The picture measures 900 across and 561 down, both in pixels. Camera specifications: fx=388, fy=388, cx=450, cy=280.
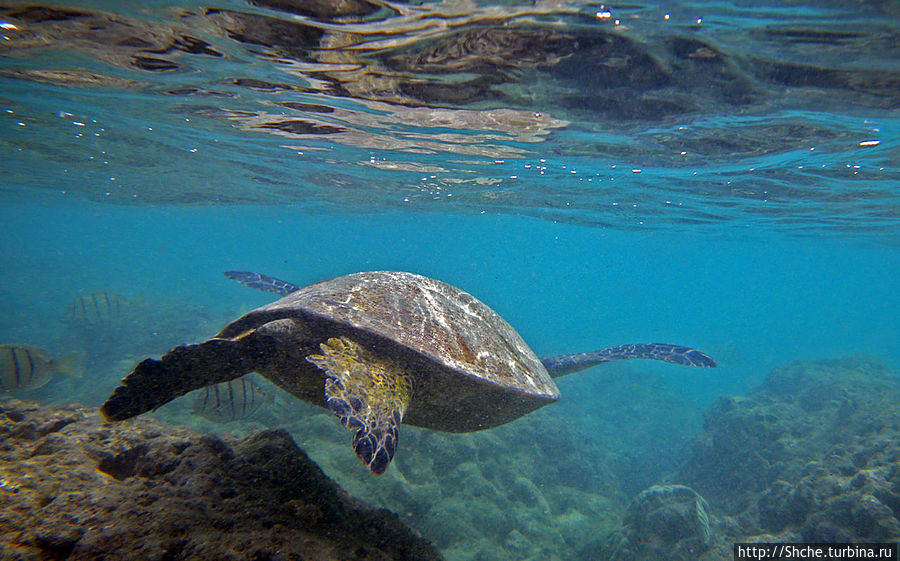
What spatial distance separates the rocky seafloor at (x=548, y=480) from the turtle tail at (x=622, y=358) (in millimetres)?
3655

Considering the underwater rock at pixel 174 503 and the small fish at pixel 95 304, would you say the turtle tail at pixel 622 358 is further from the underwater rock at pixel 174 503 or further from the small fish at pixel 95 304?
the small fish at pixel 95 304

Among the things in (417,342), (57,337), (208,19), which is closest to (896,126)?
(417,342)

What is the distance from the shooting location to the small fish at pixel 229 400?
21.3ft

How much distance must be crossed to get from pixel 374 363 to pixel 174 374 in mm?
1776

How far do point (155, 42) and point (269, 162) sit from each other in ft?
39.7

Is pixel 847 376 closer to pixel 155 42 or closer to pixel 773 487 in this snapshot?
pixel 773 487

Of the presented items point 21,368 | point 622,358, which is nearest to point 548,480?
point 622,358

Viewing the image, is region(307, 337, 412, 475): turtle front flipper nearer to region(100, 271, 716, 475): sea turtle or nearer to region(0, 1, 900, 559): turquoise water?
region(100, 271, 716, 475): sea turtle

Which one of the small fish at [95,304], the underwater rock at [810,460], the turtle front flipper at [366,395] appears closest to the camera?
the turtle front flipper at [366,395]

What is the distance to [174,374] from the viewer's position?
3.38 meters

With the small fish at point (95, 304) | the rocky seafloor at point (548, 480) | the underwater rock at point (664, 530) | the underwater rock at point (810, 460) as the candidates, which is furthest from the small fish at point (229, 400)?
the small fish at point (95, 304)

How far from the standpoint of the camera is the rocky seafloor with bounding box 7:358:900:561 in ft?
10.2

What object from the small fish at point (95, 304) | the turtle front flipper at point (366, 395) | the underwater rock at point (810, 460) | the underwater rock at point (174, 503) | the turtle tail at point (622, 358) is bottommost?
the underwater rock at point (810, 460)

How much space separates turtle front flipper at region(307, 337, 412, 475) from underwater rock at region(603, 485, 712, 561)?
749cm
